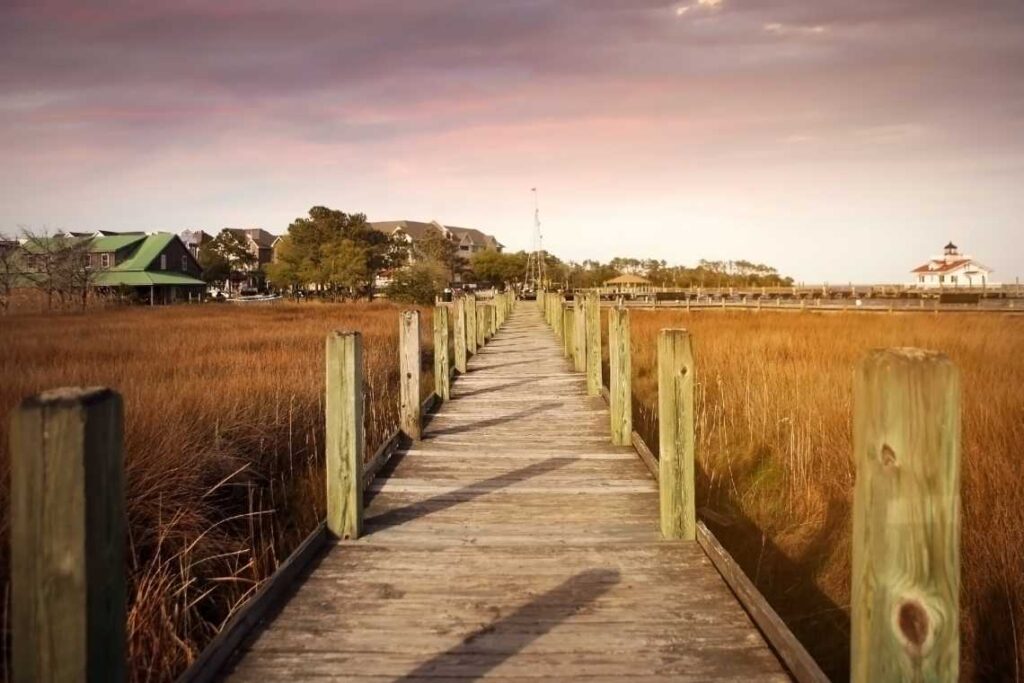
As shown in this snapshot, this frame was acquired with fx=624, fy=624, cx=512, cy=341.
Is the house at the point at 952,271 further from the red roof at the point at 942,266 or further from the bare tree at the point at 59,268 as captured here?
the bare tree at the point at 59,268

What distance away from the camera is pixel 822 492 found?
5.54 meters

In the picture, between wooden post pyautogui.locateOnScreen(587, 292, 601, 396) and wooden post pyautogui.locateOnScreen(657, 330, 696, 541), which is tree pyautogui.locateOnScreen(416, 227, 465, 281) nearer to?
wooden post pyautogui.locateOnScreen(587, 292, 601, 396)

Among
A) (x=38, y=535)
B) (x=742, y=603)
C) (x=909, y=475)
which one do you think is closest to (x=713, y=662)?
(x=742, y=603)

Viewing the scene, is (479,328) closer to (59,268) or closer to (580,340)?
(580,340)

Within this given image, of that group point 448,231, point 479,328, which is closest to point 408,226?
point 448,231

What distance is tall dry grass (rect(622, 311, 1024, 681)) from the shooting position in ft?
11.9

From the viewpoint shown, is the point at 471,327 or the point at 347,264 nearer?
the point at 471,327

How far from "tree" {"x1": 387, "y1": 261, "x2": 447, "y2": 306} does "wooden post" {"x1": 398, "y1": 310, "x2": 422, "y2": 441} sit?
38688mm

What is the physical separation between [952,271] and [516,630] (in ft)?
375

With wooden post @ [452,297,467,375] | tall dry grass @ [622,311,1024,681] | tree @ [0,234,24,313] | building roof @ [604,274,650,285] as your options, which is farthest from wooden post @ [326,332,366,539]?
building roof @ [604,274,650,285]

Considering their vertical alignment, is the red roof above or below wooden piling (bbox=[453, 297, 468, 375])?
above

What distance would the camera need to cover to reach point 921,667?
4.86ft

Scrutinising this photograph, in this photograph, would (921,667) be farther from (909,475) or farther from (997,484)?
(997,484)

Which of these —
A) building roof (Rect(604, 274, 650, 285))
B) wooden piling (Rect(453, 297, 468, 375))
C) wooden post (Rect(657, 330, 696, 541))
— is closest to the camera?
A: wooden post (Rect(657, 330, 696, 541))
